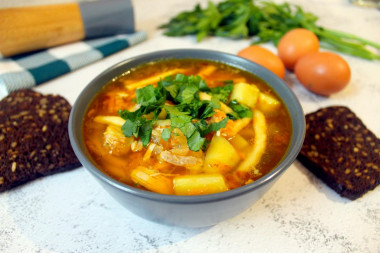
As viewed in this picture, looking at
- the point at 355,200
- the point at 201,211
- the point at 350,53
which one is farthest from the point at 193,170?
the point at 350,53

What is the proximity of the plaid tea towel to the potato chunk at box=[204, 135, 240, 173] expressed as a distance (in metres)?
1.48

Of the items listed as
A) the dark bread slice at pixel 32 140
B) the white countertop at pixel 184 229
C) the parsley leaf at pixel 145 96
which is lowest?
the white countertop at pixel 184 229

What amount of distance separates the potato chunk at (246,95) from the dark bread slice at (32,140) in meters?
0.88

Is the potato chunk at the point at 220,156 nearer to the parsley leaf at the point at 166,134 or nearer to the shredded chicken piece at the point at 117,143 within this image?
the parsley leaf at the point at 166,134

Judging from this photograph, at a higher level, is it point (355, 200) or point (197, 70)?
point (197, 70)

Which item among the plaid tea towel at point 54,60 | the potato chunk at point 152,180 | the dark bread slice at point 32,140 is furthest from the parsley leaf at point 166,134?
the plaid tea towel at point 54,60

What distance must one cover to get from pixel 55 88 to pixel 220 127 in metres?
1.39

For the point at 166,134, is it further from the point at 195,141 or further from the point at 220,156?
the point at 220,156

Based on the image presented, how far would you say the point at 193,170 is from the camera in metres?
1.39

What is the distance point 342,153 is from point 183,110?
2.86ft

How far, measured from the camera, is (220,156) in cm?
141

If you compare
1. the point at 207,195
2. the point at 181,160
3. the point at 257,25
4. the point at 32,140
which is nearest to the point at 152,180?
the point at 181,160

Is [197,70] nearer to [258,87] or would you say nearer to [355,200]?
[258,87]

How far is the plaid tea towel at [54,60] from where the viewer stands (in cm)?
226
